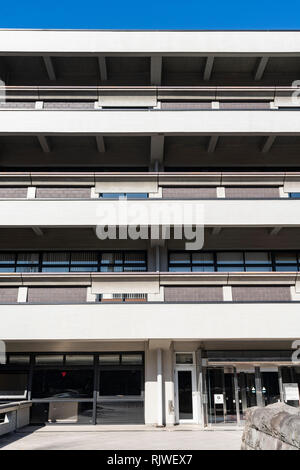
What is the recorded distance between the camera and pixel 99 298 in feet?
47.5

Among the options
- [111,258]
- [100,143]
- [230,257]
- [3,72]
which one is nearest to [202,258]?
[230,257]

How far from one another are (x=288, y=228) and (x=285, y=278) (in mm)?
3100

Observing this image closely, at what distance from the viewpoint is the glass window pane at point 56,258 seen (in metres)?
17.0

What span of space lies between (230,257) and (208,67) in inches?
313

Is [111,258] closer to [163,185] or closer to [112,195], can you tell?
[112,195]

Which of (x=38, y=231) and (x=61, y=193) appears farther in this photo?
(x=38, y=231)

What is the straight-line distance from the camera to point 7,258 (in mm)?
17047

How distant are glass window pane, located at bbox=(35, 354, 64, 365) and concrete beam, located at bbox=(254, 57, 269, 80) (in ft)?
45.4

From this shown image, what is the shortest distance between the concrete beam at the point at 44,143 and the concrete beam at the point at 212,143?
6.50 metres

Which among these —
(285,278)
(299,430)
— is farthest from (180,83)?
(299,430)

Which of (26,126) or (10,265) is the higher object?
(26,126)

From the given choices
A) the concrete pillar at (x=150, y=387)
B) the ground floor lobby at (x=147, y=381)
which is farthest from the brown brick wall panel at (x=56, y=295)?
the concrete pillar at (x=150, y=387)
